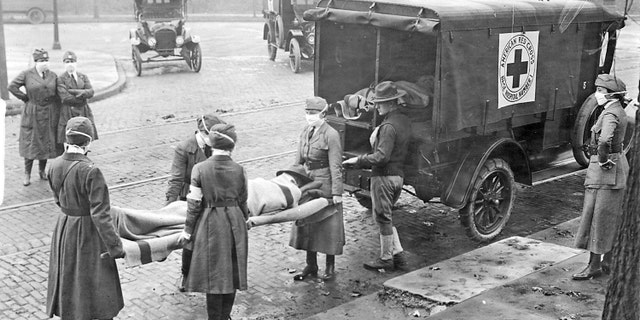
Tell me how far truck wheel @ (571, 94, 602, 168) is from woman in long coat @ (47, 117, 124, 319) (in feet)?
20.8

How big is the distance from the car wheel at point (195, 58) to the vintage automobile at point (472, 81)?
12.3m

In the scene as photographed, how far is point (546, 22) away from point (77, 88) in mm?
6143

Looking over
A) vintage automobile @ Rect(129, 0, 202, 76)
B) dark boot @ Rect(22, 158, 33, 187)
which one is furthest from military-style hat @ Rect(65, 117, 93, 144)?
vintage automobile @ Rect(129, 0, 202, 76)

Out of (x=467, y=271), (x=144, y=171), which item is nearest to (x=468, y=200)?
(x=467, y=271)

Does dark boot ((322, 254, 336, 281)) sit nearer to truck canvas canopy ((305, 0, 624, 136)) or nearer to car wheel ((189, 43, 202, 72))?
truck canvas canopy ((305, 0, 624, 136))

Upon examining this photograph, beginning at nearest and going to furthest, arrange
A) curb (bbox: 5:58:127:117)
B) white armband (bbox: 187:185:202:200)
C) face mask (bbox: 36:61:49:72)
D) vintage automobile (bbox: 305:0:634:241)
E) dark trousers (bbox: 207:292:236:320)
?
white armband (bbox: 187:185:202:200) → dark trousers (bbox: 207:292:236:320) → vintage automobile (bbox: 305:0:634:241) → face mask (bbox: 36:61:49:72) → curb (bbox: 5:58:127:117)

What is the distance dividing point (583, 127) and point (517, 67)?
160 cm

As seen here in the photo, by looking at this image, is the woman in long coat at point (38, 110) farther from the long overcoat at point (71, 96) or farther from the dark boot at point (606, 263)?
the dark boot at point (606, 263)

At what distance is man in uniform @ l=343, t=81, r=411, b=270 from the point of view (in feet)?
25.7

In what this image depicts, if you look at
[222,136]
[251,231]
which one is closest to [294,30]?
[251,231]

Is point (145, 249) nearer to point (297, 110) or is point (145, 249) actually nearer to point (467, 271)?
point (467, 271)

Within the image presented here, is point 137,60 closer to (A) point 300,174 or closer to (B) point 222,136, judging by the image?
(A) point 300,174

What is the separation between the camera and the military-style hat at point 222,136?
6.25 m

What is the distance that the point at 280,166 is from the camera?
1180 cm
